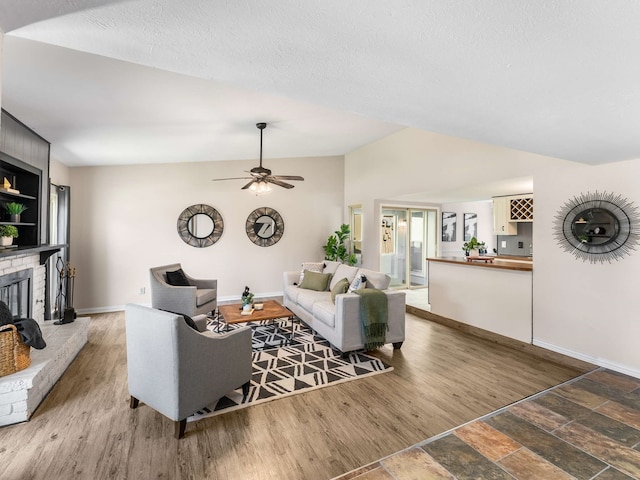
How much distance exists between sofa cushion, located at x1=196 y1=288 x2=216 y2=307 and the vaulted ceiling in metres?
2.84

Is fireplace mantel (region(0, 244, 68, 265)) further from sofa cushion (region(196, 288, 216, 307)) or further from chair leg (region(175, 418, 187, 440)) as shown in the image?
chair leg (region(175, 418, 187, 440))

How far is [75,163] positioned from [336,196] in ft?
16.2

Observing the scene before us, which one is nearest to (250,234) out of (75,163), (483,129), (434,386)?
(75,163)

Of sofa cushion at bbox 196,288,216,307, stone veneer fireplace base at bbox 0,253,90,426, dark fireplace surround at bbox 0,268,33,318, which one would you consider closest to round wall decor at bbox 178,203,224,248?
sofa cushion at bbox 196,288,216,307

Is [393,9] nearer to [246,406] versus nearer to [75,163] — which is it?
[246,406]

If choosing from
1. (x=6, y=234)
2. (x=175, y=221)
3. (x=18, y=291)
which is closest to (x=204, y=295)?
(x=175, y=221)

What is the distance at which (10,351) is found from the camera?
89.0 inches

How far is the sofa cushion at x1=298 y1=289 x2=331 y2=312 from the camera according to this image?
4155 millimetres

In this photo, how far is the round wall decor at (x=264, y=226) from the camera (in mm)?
6348

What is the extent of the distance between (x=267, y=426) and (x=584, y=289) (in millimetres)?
3459

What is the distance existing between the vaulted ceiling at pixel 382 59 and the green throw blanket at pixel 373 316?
1903mm

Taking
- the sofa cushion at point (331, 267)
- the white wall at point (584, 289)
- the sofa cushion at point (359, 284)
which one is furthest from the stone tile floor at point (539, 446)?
the sofa cushion at point (331, 267)

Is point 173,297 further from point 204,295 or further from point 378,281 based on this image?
point 378,281

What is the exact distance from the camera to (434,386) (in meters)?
2.82
